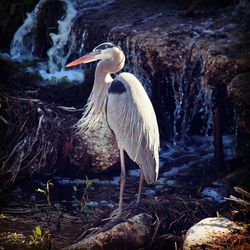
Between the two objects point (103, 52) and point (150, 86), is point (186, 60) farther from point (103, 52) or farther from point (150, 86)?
point (103, 52)

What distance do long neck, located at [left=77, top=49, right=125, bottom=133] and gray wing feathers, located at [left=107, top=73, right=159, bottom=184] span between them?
252 millimetres

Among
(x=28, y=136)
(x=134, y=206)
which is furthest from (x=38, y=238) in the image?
(x=28, y=136)

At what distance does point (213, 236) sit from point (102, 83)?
1.75 m

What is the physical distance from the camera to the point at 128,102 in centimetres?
512

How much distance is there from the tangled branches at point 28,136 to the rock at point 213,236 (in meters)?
1.92

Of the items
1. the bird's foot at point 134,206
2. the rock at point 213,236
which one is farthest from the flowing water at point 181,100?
the rock at point 213,236

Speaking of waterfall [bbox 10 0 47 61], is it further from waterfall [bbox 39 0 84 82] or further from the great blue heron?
the great blue heron

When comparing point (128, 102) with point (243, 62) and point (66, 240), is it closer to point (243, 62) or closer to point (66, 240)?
point (66, 240)


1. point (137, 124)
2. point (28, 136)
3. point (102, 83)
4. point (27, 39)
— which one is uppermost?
point (27, 39)

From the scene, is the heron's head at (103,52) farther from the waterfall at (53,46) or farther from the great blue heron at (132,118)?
the waterfall at (53,46)

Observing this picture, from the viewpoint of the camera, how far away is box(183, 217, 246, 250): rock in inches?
169

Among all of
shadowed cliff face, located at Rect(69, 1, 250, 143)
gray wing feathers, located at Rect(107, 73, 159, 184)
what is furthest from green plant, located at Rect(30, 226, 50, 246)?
shadowed cliff face, located at Rect(69, 1, 250, 143)

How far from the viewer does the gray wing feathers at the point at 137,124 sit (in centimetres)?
507

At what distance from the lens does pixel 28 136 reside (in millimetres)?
5891
